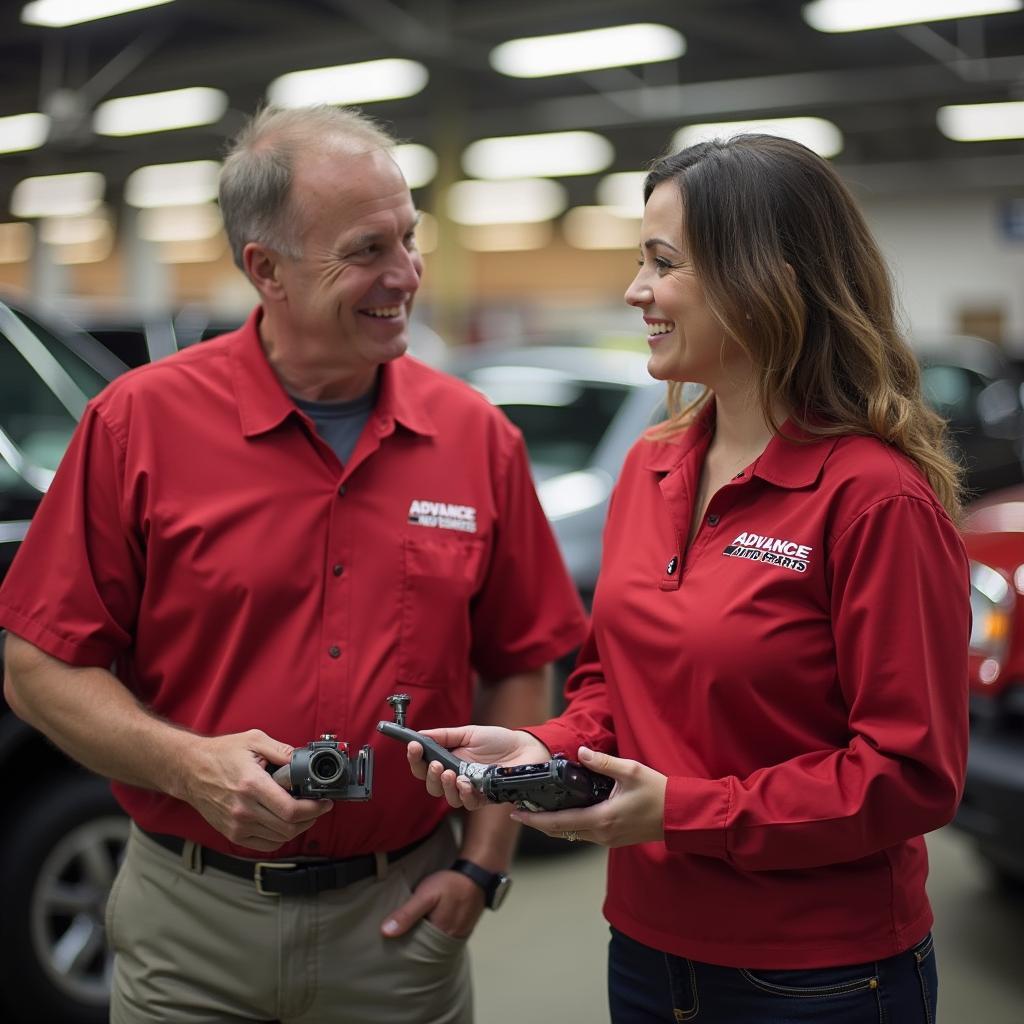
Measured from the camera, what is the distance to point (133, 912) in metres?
2.00

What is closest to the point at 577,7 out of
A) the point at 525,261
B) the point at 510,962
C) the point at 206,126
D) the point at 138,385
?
the point at 206,126

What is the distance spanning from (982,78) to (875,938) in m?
12.9

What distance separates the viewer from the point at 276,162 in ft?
6.77

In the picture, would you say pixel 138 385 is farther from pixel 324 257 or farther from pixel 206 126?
pixel 206 126

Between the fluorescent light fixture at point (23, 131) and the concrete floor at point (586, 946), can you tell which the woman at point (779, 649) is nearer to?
the concrete floor at point (586, 946)

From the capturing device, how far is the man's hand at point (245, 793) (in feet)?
5.50

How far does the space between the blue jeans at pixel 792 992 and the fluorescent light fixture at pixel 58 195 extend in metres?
20.3

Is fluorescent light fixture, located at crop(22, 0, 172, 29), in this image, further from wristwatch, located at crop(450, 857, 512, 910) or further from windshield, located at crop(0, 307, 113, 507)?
wristwatch, located at crop(450, 857, 512, 910)

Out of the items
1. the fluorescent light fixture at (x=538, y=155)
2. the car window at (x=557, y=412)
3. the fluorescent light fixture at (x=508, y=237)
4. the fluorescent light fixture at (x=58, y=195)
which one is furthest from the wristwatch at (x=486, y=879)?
the fluorescent light fixture at (x=508, y=237)

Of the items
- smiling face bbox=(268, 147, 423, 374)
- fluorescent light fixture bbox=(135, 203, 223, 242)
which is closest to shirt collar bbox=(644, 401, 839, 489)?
smiling face bbox=(268, 147, 423, 374)

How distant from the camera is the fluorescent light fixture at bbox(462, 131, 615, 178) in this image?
57.7 ft

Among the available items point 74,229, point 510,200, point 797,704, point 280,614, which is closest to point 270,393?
point 280,614

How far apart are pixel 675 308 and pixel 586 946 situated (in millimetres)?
2602

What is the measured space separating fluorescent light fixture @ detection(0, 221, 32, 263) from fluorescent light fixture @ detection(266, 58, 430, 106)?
38.1ft
